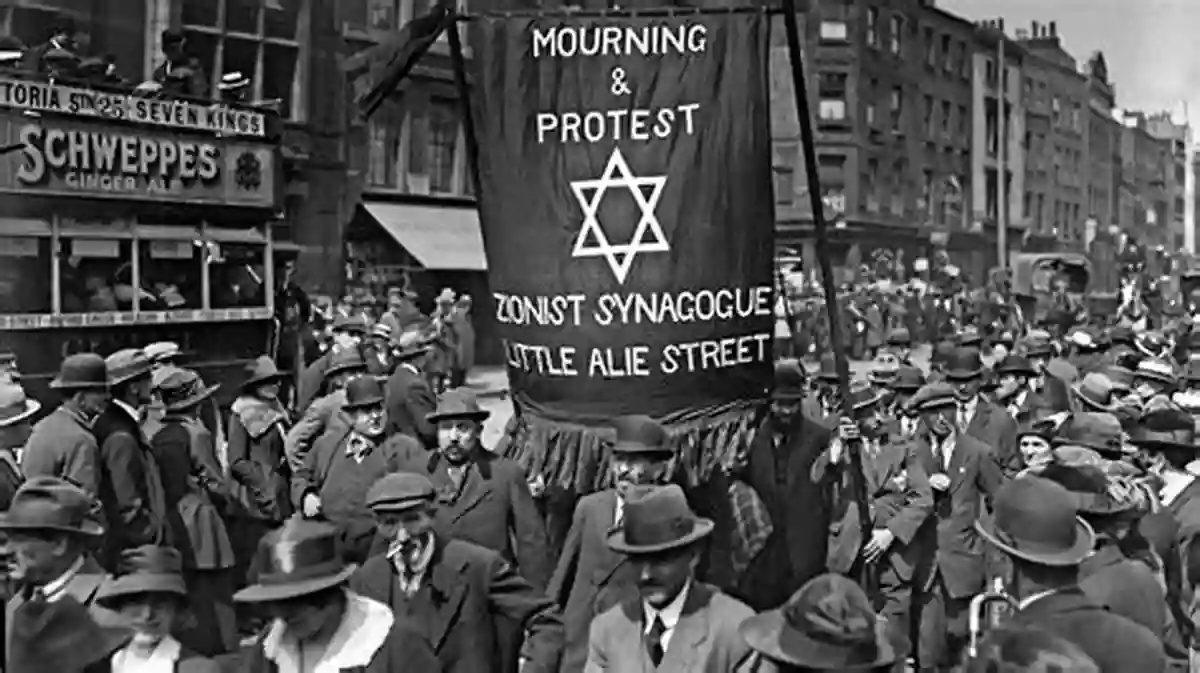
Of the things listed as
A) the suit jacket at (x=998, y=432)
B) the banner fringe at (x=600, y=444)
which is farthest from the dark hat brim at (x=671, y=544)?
the suit jacket at (x=998, y=432)

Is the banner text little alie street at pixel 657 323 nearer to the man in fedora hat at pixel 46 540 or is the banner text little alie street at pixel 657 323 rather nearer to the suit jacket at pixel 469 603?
the suit jacket at pixel 469 603

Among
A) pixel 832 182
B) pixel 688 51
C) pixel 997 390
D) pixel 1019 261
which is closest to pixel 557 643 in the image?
pixel 688 51

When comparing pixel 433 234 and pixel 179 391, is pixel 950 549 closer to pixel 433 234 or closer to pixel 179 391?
pixel 179 391

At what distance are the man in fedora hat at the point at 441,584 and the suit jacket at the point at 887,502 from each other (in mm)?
2403

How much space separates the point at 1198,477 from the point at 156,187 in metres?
12.5

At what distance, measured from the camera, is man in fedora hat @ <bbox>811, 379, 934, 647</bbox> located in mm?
7109

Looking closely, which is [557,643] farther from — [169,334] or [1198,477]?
[169,334]

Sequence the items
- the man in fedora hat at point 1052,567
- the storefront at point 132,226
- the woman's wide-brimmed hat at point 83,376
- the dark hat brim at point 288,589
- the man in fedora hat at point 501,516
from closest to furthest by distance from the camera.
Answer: the man in fedora hat at point 1052,567 → the dark hat brim at point 288,589 → the man in fedora hat at point 501,516 → the woman's wide-brimmed hat at point 83,376 → the storefront at point 132,226

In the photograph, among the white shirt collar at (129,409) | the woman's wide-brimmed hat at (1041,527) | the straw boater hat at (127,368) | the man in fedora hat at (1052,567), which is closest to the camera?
the man in fedora hat at (1052,567)

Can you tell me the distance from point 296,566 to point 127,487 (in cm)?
292

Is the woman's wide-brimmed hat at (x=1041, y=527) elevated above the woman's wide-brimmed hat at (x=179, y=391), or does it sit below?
below

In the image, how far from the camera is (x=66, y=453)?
6.43 metres

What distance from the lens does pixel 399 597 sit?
486cm

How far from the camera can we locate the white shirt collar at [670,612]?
13.7ft
